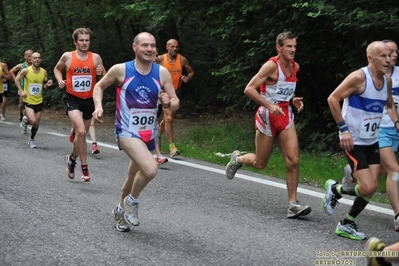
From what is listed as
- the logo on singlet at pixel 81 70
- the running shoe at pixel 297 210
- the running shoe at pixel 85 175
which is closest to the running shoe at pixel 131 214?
the running shoe at pixel 297 210

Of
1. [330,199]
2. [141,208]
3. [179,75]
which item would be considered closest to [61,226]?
[141,208]

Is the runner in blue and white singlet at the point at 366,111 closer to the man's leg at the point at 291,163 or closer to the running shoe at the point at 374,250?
the man's leg at the point at 291,163

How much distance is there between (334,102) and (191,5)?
748 cm

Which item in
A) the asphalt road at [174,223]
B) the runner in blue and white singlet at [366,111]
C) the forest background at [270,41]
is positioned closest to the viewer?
the asphalt road at [174,223]

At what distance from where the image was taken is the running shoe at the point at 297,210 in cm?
700

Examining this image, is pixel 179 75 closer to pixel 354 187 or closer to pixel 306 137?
pixel 306 137

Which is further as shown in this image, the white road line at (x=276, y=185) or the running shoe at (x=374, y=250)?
the white road line at (x=276, y=185)

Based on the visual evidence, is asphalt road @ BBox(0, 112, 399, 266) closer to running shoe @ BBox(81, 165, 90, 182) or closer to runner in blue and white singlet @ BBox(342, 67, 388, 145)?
running shoe @ BBox(81, 165, 90, 182)

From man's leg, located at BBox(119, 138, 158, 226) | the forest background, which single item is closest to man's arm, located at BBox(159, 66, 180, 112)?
man's leg, located at BBox(119, 138, 158, 226)

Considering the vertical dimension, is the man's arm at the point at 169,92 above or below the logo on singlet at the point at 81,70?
above

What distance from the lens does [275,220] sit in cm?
705

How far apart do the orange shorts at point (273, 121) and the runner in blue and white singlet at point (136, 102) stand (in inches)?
57.8

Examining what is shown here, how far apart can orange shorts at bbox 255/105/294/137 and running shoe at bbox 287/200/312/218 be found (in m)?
0.87

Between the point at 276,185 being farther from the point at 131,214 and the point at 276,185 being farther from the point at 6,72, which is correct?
the point at 6,72
